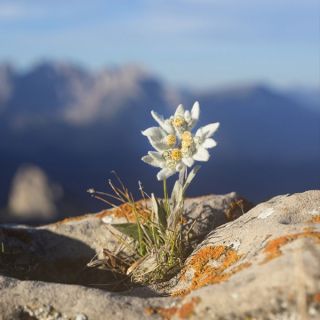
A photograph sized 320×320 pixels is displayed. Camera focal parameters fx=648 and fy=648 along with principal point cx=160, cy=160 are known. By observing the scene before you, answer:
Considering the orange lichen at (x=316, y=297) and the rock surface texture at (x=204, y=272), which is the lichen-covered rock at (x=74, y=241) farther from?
the orange lichen at (x=316, y=297)

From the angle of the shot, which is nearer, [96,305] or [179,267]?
[96,305]

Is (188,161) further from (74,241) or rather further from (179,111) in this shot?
(74,241)

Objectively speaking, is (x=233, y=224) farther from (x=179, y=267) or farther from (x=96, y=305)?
(x=96, y=305)

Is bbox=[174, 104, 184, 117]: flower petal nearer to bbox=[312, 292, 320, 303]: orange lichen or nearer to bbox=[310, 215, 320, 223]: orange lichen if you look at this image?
bbox=[310, 215, 320, 223]: orange lichen

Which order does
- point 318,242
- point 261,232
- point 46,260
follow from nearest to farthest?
point 318,242 → point 261,232 → point 46,260

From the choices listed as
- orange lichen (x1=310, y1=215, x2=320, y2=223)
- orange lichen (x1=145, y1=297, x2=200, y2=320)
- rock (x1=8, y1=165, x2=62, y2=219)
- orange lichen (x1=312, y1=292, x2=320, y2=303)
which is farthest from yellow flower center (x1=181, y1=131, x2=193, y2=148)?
rock (x1=8, y1=165, x2=62, y2=219)

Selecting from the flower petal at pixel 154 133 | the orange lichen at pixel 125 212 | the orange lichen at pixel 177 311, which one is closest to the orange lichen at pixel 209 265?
the orange lichen at pixel 177 311

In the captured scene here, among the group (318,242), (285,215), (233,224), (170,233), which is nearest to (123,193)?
(170,233)

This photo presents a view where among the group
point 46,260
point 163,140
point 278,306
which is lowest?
point 46,260
